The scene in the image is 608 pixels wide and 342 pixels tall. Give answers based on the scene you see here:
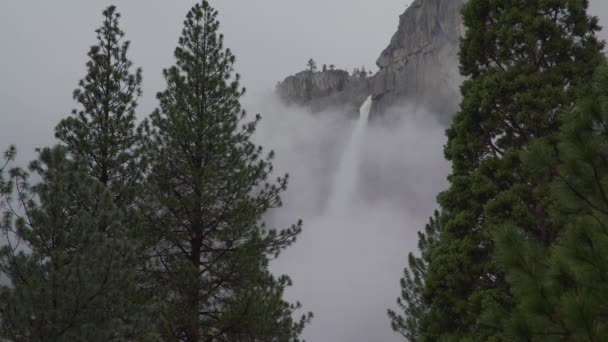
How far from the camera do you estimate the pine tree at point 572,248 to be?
10.6ft

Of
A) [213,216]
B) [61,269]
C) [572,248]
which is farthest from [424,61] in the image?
[572,248]

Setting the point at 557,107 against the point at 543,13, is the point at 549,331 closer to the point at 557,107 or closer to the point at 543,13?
the point at 557,107

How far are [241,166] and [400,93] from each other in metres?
74.2

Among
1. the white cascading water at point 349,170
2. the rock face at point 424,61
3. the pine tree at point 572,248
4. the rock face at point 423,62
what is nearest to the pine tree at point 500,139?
the pine tree at point 572,248

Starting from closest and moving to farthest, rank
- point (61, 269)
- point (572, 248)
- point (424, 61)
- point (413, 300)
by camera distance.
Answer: point (572, 248) → point (61, 269) → point (413, 300) → point (424, 61)

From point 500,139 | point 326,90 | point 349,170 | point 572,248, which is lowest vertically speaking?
point 572,248

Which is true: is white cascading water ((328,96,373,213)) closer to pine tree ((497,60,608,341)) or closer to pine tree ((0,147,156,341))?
pine tree ((0,147,156,341))

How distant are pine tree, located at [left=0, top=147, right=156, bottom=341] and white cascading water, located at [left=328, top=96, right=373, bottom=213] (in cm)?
8845

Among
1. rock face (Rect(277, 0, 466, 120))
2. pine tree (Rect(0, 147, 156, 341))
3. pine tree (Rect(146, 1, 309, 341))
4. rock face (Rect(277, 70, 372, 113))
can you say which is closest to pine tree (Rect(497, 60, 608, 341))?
pine tree (Rect(0, 147, 156, 341))

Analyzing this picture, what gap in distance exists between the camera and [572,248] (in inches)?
136

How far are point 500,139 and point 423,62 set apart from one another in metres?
73.5

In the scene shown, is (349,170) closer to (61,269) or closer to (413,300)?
(413,300)

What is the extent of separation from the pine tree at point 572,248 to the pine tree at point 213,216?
7.71 metres

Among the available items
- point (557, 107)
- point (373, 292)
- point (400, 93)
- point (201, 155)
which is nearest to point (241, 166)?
point (201, 155)
